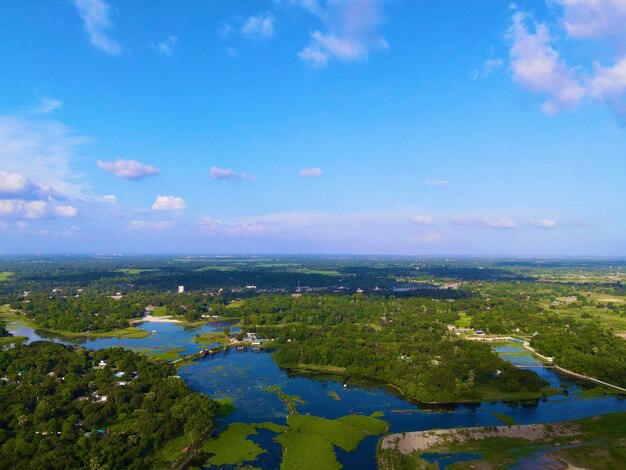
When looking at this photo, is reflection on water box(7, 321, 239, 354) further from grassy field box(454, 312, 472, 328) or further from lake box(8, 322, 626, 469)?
grassy field box(454, 312, 472, 328)

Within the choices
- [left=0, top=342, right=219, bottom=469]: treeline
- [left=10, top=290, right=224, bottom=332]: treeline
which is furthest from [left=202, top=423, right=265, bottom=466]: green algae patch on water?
[left=10, top=290, right=224, bottom=332]: treeline

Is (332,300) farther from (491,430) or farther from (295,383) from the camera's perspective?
(491,430)

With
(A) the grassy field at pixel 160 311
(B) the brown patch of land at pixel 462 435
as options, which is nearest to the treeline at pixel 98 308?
(A) the grassy field at pixel 160 311

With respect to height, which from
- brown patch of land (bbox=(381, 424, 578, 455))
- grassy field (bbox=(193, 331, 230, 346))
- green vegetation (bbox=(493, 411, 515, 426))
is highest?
grassy field (bbox=(193, 331, 230, 346))

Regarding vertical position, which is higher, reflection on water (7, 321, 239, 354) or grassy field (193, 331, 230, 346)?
grassy field (193, 331, 230, 346)

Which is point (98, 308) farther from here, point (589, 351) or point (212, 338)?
point (589, 351)

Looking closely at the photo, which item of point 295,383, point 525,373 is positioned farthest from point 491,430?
point 295,383
